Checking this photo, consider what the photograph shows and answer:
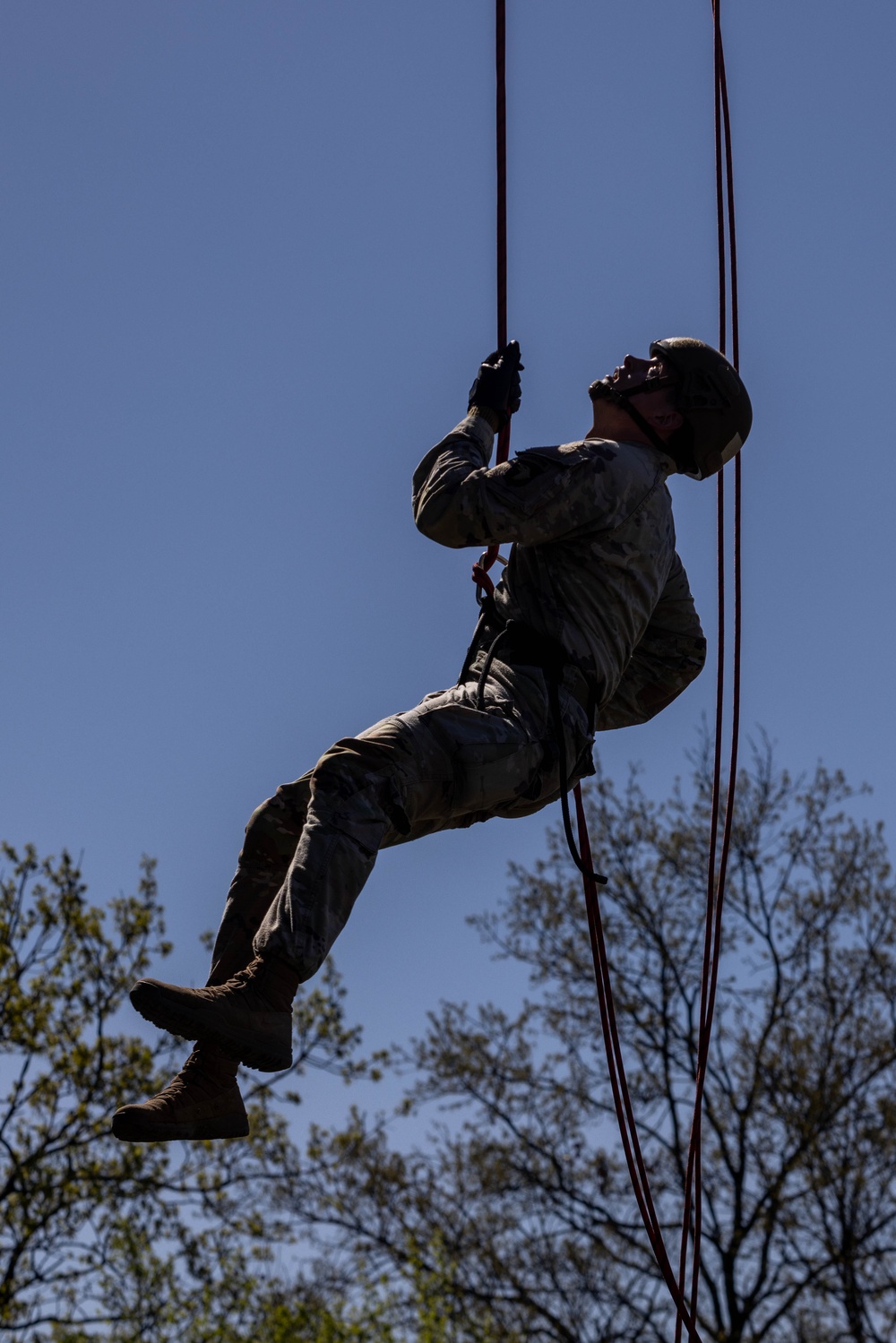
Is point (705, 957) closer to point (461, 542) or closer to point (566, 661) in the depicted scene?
point (566, 661)

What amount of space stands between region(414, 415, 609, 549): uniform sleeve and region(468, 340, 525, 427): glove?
0.18 m

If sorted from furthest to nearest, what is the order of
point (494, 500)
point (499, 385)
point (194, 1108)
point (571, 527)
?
1. point (499, 385)
2. point (571, 527)
3. point (494, 500)
4. point (194, 1108)

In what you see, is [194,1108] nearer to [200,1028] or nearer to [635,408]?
[200,1028]

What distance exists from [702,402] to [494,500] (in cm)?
77

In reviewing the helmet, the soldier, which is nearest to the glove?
the soldier

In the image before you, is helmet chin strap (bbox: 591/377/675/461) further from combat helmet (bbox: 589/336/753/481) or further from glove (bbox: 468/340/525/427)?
glove (bbox: 468/340/525/427)

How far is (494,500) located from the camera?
380 centimetres

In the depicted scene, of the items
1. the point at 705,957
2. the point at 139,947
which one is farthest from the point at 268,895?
the point at 139,947

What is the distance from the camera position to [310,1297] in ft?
60.0

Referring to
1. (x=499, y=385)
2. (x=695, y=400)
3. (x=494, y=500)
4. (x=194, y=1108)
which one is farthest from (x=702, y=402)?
(x=194, y=1108)

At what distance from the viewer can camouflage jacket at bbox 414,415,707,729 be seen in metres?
3.83

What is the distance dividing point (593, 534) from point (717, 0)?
248 cm

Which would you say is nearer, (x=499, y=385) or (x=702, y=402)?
(x=499, y=385)

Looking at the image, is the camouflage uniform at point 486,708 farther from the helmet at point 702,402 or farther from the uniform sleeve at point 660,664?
the uniform sleeve at point 660,664
